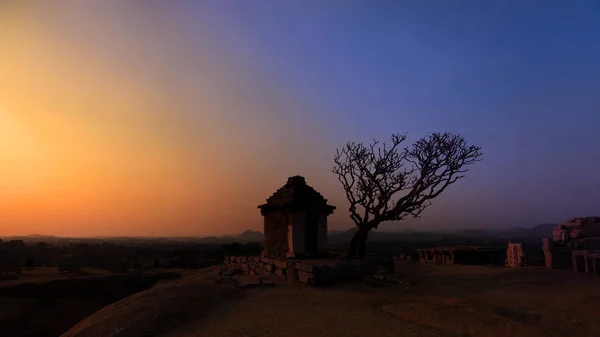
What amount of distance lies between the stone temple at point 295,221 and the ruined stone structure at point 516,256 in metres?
12.2

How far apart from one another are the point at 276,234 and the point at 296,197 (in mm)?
2533

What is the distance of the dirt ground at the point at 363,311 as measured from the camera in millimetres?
6949

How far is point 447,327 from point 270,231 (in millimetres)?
13071

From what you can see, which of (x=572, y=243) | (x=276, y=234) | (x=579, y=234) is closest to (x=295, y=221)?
(x=276, y=234)

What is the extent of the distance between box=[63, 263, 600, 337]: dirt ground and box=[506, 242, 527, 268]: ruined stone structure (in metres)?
9.16

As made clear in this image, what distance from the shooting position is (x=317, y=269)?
41.8ft

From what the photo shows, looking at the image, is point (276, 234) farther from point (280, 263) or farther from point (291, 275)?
point (291, 275)

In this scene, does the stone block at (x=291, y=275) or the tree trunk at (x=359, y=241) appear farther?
the tree trunk at (x=359, y=241)

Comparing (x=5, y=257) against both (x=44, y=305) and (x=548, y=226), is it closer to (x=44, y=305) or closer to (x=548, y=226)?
(x=44, y=305)

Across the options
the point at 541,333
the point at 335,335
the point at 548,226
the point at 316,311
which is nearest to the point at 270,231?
the point at 316,311

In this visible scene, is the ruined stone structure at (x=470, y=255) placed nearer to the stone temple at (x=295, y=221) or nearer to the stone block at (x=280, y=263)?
the stone temple at (x=295, y=221)

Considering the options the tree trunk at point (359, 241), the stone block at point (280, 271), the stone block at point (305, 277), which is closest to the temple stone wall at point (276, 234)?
the stone block at point (280, 271)

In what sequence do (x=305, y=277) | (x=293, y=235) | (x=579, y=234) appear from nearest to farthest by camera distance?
(x=305, y=277)
(x=579, y=234)
(x=293, y=235)

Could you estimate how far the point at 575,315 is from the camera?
26.2 feet
